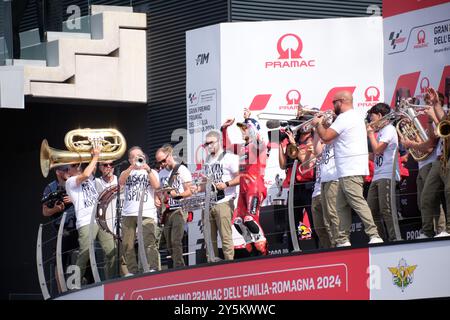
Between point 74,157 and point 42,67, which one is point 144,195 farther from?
point 42,67

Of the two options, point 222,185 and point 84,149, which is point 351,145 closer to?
point 222,185

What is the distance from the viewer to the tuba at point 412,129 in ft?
41.1

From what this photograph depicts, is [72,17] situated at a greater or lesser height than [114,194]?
greater

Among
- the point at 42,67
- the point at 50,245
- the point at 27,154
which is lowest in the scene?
the point at 50,245

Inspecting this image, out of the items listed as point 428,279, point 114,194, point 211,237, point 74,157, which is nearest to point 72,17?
point 74,157

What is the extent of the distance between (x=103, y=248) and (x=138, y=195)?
984 mm

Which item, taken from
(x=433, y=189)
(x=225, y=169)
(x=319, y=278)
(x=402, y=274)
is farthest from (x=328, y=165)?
(x=225, y=169)

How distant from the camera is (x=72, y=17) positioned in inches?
828

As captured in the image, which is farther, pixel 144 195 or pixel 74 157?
pixel 74 157

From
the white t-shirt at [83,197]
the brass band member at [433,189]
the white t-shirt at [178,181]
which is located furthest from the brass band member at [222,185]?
the brass band member at [433,189]

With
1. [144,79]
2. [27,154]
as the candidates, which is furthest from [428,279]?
[27,154]
